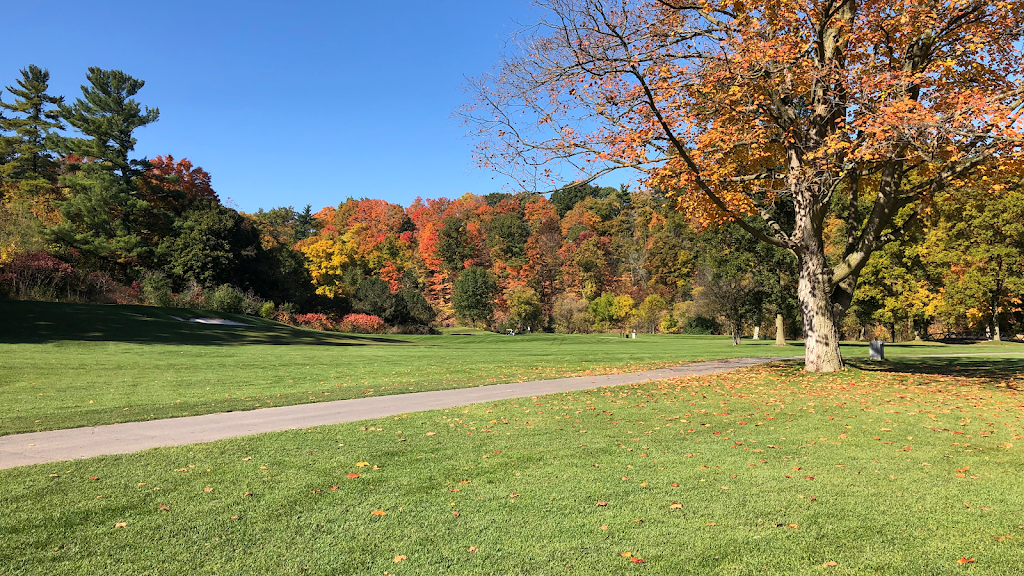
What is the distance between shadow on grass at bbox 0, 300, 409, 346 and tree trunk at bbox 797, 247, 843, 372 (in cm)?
1849

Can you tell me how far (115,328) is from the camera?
20.0m

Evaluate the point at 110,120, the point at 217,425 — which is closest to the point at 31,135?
the point at 110,120

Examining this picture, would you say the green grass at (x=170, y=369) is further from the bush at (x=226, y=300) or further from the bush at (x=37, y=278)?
the bush at (x=226, y=300)

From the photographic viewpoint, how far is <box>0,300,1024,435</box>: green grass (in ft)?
28.8

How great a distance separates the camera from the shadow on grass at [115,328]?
17.7 metres

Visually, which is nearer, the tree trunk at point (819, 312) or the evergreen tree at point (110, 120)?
the tree trunk at point (819, 312)

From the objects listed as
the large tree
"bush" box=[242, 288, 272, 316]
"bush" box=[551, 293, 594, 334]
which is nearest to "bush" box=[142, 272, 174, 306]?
"bush" box=[242, 288, 272, 316]

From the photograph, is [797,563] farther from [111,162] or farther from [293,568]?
[111,162]

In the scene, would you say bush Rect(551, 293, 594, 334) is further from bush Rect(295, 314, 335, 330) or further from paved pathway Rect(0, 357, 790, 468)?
paved pathway Rect(0, 357, 790, 468)

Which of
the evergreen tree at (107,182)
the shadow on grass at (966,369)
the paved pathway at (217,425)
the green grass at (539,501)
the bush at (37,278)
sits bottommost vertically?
the paved pathway at (217,425)

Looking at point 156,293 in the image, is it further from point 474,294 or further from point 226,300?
point 474,294

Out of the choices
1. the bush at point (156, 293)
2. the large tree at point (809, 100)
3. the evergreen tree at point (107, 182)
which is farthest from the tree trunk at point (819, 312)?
the evergreen tree at point (107, 182)

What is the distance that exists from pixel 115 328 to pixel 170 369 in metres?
8.73

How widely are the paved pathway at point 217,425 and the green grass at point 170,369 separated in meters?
0.50
